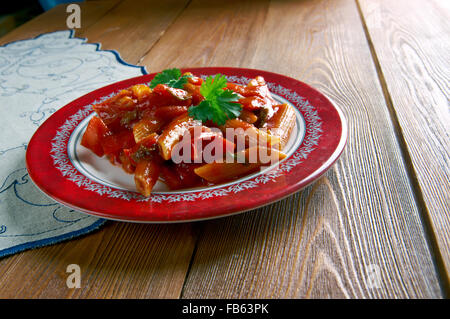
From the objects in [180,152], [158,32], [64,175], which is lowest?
[158,32]

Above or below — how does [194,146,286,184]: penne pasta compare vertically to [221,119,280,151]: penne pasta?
below

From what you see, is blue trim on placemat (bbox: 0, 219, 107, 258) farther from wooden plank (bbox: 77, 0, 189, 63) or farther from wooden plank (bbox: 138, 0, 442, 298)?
wooden plank (bbox: 77, 0, 189, 63)

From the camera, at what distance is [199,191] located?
84 cm

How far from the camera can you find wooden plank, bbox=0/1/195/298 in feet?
2.39

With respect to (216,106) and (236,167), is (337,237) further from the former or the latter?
(216,106)

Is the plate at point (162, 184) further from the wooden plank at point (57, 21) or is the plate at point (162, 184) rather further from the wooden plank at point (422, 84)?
the wooden plank at point (57, 21)

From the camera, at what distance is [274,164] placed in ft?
2.99

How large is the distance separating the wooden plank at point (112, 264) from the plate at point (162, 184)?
8 cm

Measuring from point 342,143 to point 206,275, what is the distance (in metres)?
0.44

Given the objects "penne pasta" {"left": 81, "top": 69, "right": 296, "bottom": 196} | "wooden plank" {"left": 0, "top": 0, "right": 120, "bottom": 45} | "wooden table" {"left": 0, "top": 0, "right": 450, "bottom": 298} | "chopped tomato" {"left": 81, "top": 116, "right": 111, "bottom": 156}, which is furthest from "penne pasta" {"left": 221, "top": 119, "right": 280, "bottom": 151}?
"wooden plank" {"left": 0, "top": 0, "right": 120, "bottom": 45}

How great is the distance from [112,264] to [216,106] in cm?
43

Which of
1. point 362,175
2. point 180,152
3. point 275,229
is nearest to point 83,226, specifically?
point 180,152

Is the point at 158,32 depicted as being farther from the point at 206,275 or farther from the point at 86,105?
the point at 206,275
